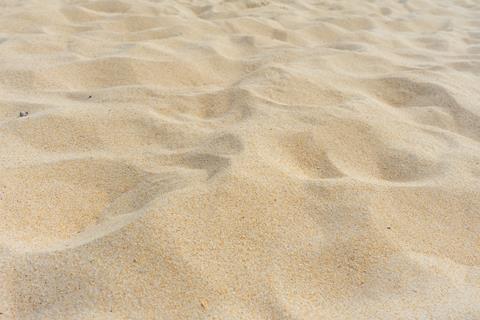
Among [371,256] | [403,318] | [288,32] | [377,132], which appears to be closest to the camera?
[403,318]

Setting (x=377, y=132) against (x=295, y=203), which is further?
(x=377, y=132)

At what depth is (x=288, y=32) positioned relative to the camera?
2.56 metres

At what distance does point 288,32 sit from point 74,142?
5.14 feet

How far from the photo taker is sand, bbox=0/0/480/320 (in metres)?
0.87

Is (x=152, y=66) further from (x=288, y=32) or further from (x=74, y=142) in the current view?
(x=288, y=32)

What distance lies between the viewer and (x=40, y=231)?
1011 millimetres

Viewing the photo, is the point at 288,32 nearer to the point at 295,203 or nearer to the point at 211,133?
the point at 211,133

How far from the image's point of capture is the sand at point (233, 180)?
0.87 metres

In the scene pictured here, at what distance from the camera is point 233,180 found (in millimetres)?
1120

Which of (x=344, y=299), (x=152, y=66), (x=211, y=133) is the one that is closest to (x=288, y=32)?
(x=152, y=66)

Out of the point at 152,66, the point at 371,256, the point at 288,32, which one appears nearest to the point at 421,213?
the point at 371,256

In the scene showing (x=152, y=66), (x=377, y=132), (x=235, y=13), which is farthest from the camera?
(x=235, y=13)

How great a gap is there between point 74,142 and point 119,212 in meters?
0.37

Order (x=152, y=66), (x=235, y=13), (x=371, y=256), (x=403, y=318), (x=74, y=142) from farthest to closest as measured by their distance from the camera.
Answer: (x=235, y=13), (x=152, y=66), (x=74, y=142), (x=371, y=256), (x=403, y=318)
